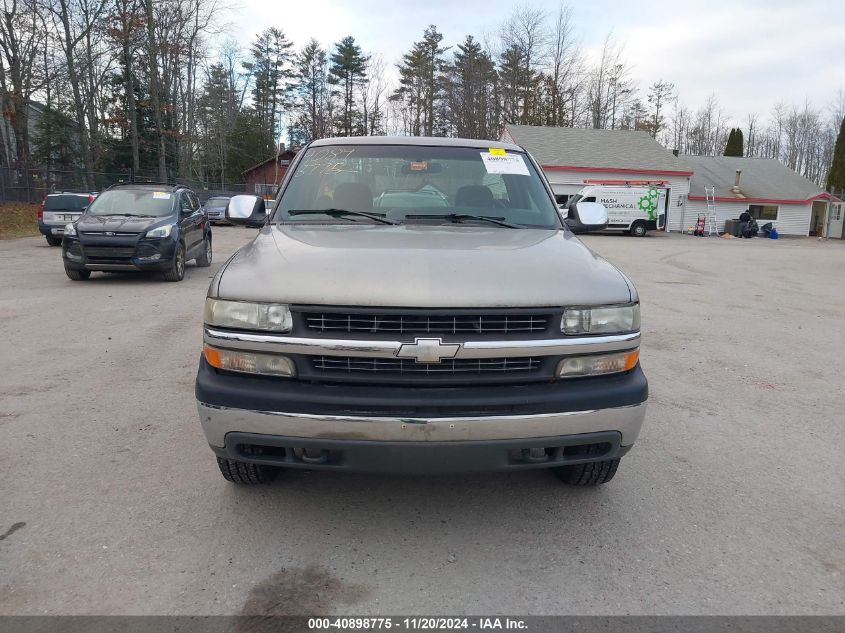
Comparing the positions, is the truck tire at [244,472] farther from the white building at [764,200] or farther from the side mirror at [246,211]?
the white building at [764,200]

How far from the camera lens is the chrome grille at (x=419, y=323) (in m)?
2.54

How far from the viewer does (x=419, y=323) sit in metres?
2.54

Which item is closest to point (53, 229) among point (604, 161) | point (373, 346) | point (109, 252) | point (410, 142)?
point (109, 252)

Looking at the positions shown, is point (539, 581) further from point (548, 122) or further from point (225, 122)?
point (225, 122)

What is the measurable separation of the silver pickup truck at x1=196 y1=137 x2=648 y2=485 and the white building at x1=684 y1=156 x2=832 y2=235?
4024 cm

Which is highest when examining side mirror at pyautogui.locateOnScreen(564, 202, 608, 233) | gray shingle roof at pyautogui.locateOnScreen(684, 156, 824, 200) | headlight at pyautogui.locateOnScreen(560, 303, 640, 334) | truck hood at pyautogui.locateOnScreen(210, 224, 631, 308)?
gray shingle roof at pyautogui.locateOnScreen(684, 156, 824, 200)

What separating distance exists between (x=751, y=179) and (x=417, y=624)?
156ft

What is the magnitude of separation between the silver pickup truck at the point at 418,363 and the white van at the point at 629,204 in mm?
29109

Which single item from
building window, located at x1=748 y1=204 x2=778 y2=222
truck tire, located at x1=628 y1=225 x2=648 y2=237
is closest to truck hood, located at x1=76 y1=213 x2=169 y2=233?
truck tire, located at x1=628 y1=225 x2=648 y2=237

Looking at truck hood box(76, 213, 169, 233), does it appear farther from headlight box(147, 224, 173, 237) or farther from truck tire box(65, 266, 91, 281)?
truck tire box(65, 266, 91, 281)

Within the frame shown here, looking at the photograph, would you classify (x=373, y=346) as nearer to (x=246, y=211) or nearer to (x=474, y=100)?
(x=246, y=211)

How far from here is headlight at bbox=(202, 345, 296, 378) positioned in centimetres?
260

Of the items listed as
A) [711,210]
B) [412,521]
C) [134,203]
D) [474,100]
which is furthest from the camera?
[474,100]

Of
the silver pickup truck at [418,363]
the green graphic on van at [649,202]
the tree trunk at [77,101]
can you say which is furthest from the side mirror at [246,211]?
the tree trunk at [77,101]
